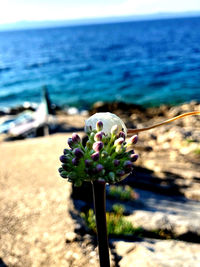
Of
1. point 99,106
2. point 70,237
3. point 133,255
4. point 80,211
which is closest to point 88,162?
point 133,255

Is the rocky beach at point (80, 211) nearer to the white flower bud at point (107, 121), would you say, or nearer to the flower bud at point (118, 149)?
the flower bud at point (118, 149)

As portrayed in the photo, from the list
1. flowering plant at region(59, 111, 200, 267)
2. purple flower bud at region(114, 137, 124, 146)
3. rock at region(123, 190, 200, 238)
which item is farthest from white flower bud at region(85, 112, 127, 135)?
rock at region(123, 190, 200, 238)

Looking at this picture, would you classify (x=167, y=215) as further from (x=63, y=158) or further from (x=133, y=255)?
(x=63, y=158)

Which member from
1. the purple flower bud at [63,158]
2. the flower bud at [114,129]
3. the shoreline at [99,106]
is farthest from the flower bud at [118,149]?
the shoreline at [99,106]

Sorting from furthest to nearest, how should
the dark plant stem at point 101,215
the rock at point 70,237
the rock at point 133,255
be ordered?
1. the rock at point 70,237
2. the rock at point 133,255
3. the dark plant stem at point 101,215

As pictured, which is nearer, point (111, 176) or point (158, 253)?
point (111, 176)

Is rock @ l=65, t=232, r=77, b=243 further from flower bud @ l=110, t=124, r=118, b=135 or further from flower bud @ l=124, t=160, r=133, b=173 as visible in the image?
flower bud @ l=110, t=124, r=118, b=135

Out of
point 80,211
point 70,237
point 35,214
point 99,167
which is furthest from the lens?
point 80,211
